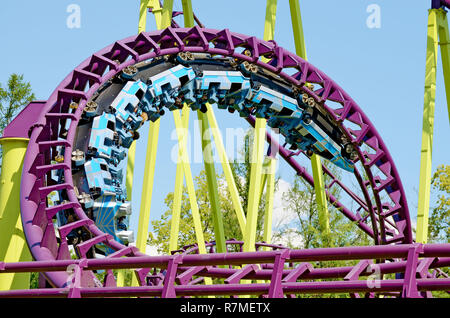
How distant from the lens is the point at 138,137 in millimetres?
9438

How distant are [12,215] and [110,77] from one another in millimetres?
1976

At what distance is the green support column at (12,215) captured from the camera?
8453 millimetres

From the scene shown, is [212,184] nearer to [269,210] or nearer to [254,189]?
[269,210]

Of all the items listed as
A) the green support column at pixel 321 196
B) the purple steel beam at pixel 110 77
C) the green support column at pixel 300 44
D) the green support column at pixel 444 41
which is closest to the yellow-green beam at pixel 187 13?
the green support column at pixel 300 44

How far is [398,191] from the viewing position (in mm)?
10781

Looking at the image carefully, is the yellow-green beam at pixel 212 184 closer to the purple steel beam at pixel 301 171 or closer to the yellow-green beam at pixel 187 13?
the yellow-green beam at pixel 187 13

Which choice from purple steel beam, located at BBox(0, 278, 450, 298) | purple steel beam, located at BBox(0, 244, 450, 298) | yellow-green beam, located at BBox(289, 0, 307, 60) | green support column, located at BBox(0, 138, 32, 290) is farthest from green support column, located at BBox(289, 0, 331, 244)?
purple steel beam, located at BBox(0, 278, 450, 298)

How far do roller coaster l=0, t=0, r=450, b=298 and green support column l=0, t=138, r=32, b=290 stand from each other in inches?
4.3

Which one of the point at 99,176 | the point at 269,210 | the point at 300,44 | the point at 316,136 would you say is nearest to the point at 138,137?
the point at 99,176
